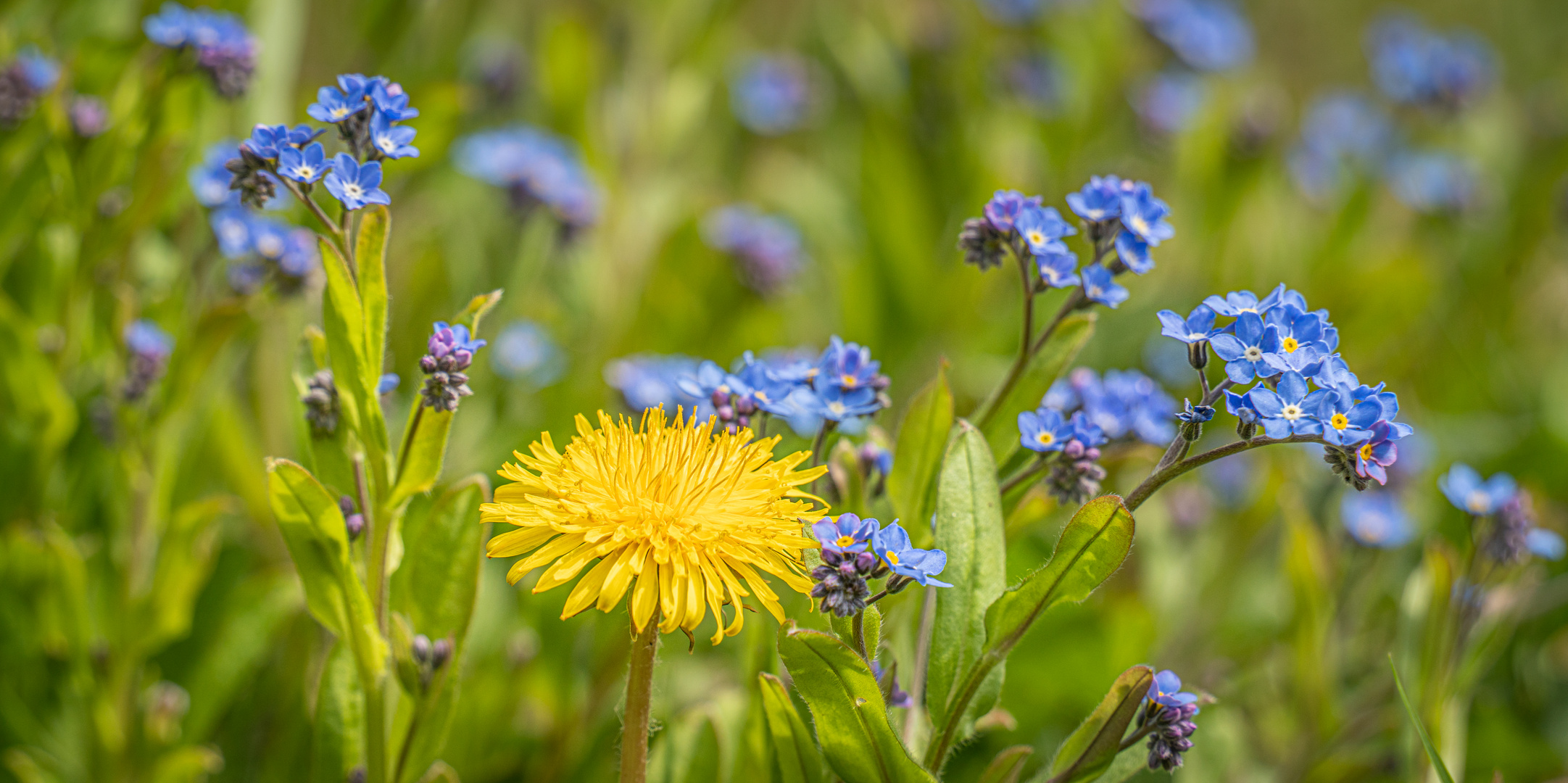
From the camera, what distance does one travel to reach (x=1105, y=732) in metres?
1.20

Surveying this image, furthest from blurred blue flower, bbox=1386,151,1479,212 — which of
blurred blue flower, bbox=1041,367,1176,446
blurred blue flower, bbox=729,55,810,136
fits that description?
blurred blue flower, bbox=1041,367,1176,446

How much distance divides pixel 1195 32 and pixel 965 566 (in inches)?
121

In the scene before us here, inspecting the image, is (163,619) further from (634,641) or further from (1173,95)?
(1173,95)

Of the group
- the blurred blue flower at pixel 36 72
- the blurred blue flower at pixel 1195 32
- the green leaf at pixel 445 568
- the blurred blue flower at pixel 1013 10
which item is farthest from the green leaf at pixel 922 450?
the blurred blue flower at pixel 1013 10

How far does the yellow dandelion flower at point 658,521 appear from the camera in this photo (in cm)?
107

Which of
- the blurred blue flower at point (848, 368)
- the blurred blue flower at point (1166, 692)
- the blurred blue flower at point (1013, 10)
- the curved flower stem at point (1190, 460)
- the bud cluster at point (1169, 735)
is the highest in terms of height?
the blurred blue flower at point (1013, 10)

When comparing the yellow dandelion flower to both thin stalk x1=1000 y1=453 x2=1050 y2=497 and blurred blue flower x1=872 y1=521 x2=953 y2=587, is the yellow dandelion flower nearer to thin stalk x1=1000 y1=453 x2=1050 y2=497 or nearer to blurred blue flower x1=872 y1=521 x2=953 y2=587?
blurred blue flower x1=872 y1=521 x2=953 y2=587

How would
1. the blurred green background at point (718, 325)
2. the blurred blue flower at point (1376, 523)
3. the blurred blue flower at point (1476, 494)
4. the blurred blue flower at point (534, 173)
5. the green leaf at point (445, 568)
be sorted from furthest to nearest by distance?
1. the blurred blue flower at point (534, 173)
2. the blurred blue flower at point (1376, 523)
3. the blurred green background at point (718, 325)
4. the blurred blue flower at point (1476, 494)
5. the green leaf at point (445, 568)

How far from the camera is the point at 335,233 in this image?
4.00 ft

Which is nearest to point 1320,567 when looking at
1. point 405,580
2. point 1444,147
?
point 405,580

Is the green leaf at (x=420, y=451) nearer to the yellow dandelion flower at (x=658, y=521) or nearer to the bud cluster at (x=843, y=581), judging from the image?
the yellow dandelion flower at (x=658, y=521)

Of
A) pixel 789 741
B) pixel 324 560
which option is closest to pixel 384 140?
pixel 324 560

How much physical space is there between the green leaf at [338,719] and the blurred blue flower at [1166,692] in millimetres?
1009

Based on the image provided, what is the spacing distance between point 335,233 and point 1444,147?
14.3ft
